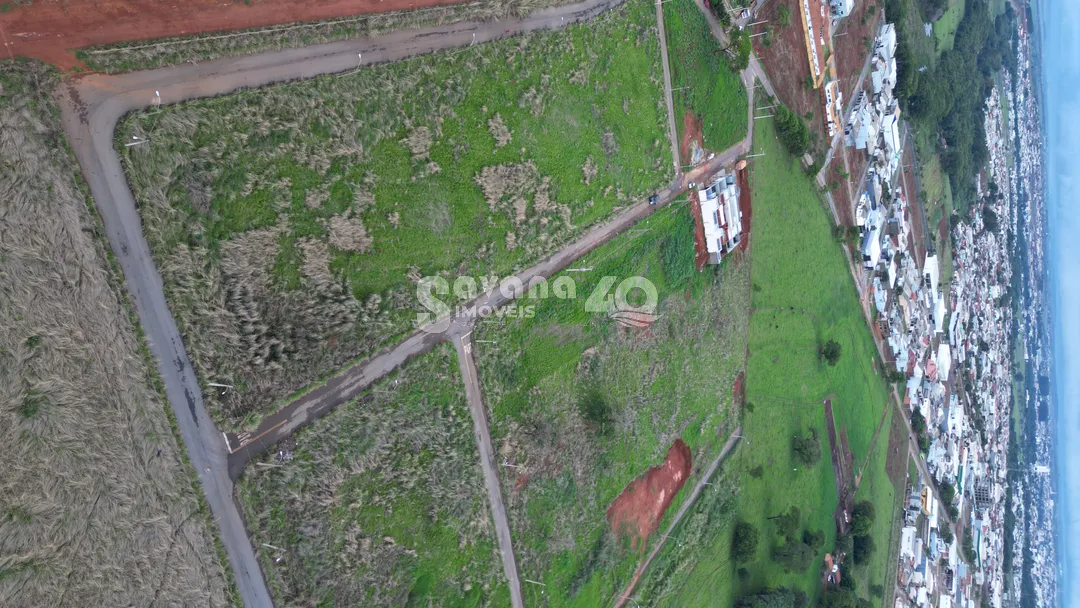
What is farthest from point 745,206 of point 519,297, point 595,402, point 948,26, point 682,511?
point 948,26

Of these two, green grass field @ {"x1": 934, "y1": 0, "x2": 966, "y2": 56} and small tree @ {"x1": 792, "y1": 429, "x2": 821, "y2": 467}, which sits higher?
green grass field @ {"x1": 934, "y1": 0, "x2": 966, "y2": 56}

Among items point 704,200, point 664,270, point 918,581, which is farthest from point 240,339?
point 918,581

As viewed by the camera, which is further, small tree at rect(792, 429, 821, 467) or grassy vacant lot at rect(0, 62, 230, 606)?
small tree at rect(792, 429, 821, 467)

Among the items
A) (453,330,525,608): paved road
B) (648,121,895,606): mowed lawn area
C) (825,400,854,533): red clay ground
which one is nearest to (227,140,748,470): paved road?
(453,330,525,608): paved road

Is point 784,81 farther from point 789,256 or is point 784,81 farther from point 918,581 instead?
point 918,581

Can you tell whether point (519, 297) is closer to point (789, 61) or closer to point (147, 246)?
point (147, 246)

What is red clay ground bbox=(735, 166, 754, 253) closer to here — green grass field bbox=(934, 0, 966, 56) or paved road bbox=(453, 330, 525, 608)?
paved road bbox=(453, 330, 525, 608)

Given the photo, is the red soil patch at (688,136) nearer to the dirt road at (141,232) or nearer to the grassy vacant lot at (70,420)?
the dirt road at (141,232)

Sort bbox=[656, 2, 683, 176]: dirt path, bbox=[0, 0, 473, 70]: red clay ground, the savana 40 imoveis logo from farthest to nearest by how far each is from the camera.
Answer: bbox=[656, 2, 683, 176]: dirt path → the savana 40 imoveis logo → bbox=[0, 0, 473, 70]: red clay ground
